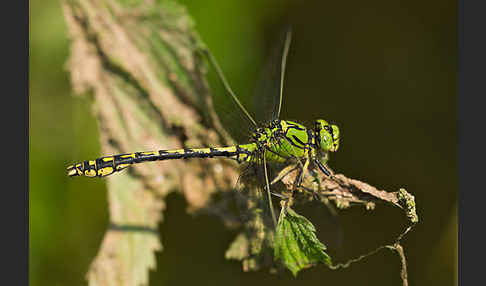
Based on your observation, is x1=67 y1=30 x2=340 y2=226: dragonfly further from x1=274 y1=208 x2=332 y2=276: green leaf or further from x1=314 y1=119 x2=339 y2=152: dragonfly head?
x1=274 y1=208 x2=332 y2=276: green leaf

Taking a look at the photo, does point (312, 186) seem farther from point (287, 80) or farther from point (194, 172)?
point (287, 80)

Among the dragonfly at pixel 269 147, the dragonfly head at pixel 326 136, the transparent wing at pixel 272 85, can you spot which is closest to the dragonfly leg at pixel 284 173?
the dragonfly at pixel 269 147

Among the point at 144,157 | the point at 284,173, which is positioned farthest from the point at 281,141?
the point at 144,157

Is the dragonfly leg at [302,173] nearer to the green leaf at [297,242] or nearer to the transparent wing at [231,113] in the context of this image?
the green leaf at [297,242]

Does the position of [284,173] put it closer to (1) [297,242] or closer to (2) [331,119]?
(1) [297,242]

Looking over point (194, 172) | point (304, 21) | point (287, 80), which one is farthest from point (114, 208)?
point (304, 21)

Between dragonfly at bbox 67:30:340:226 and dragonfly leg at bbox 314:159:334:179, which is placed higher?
dragonfly at bbox 67:30:340:226

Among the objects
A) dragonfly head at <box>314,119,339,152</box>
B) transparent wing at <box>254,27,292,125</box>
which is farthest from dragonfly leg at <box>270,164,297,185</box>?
transparent wing at <box>254,27,292,125</box>
